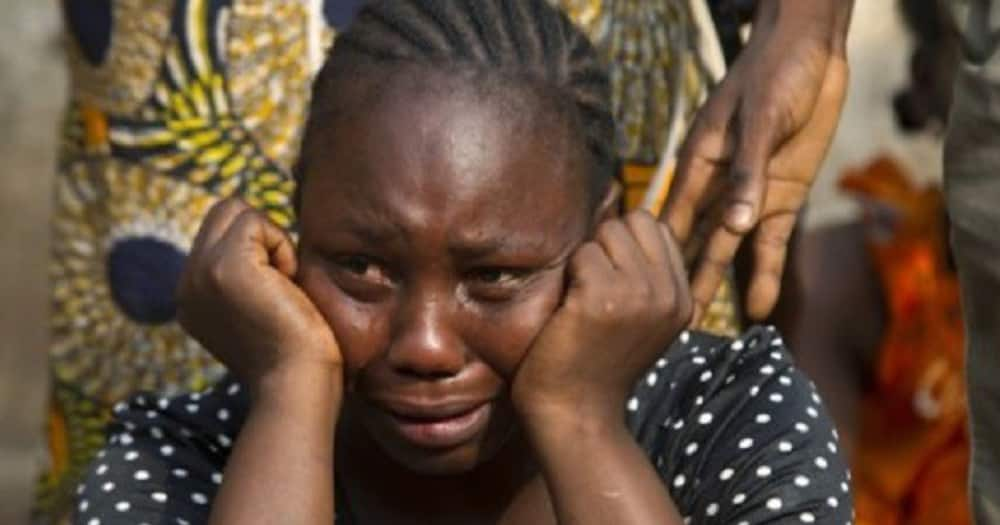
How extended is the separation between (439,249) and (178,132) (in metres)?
1.02

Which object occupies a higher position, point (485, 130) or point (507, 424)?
point (485, 130)

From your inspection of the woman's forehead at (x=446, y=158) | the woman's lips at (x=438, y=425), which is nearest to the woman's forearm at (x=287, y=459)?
the woman's lips at (x=438, y=425)

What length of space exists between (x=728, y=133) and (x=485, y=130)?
1.95 ft

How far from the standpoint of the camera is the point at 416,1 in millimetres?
3270

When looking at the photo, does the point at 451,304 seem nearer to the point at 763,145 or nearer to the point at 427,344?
the point at 427,344

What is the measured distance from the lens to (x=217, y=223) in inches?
133

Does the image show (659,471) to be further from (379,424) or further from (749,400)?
(379,424)

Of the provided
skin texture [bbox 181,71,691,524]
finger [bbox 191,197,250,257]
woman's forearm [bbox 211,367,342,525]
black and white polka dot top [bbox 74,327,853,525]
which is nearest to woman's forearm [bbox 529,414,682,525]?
skin texture [bbox 181,71,691,524]

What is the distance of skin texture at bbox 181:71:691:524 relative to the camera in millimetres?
3135

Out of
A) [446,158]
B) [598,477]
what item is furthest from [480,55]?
[598,477]

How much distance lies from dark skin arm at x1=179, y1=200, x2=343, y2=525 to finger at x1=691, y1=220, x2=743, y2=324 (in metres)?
0.56

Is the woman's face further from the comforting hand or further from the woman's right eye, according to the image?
the comforting hand

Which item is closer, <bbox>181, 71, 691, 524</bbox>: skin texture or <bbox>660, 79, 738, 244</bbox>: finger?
<bbox>181, 71, 691, 524</bbox>: skin texture

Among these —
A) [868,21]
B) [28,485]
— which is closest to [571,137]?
[28,485]
